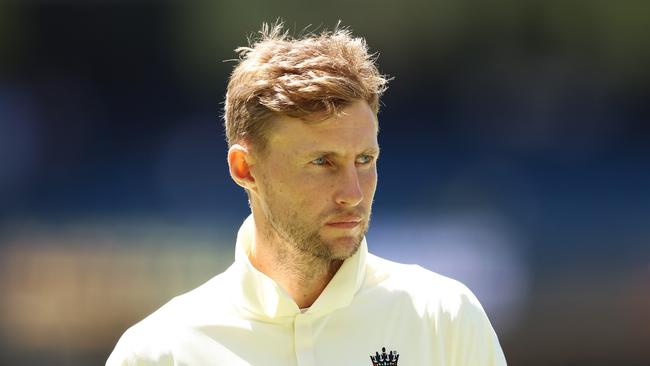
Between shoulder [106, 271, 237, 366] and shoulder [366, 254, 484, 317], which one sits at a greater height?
shoulder [366, 254, 484, 317]

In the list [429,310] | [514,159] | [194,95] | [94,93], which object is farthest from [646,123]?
[429,310]

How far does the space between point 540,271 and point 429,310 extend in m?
2.76

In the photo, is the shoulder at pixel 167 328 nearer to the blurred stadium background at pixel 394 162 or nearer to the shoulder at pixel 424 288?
the shoulder at pixel 424 288

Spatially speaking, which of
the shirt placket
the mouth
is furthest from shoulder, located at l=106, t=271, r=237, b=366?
the mouth

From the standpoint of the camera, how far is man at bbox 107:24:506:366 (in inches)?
61.9

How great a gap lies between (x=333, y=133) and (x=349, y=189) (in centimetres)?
9

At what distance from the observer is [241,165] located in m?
1.73

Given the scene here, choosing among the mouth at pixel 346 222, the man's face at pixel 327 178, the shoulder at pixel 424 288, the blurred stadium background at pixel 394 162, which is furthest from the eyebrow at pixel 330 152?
the blurred stadium background at pixel 394 162

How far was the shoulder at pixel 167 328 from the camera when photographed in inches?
62.3

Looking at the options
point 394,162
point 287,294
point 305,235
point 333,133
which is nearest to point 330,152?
point 333,133

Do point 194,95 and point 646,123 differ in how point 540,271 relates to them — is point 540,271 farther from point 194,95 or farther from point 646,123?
point 194,95

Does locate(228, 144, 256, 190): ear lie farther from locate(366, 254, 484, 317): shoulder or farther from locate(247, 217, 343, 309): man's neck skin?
locate(366, 254, 484, 317): shoulder

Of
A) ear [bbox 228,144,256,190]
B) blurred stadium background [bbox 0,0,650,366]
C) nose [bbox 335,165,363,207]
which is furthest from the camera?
blurred stadium background [bbox 0,0,650,366]

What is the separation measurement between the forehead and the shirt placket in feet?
0.92
